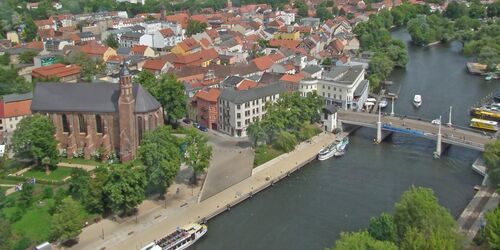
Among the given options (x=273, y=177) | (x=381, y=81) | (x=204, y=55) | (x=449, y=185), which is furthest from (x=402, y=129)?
(x=204, y=55)

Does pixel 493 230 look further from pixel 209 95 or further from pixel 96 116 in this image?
pixel 209 95

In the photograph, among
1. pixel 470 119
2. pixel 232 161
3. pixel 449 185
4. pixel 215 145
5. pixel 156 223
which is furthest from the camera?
pixel 470 119

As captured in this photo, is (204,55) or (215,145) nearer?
(215,145)

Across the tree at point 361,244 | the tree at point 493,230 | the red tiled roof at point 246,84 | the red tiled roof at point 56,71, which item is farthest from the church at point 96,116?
the tree at point 493,230

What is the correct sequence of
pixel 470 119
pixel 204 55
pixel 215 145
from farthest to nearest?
pixel 204 55, pixel 470 119, pixel 215 145

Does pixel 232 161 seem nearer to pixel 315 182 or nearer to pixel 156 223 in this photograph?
pixel 315 182

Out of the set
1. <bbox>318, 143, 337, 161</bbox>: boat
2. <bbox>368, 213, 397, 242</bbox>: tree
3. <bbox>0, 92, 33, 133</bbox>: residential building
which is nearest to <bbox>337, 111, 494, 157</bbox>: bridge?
<bbox>318, 143, 337, 161</bbox>: boat

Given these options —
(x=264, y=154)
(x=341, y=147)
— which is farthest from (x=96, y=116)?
(x=341, y=147)
